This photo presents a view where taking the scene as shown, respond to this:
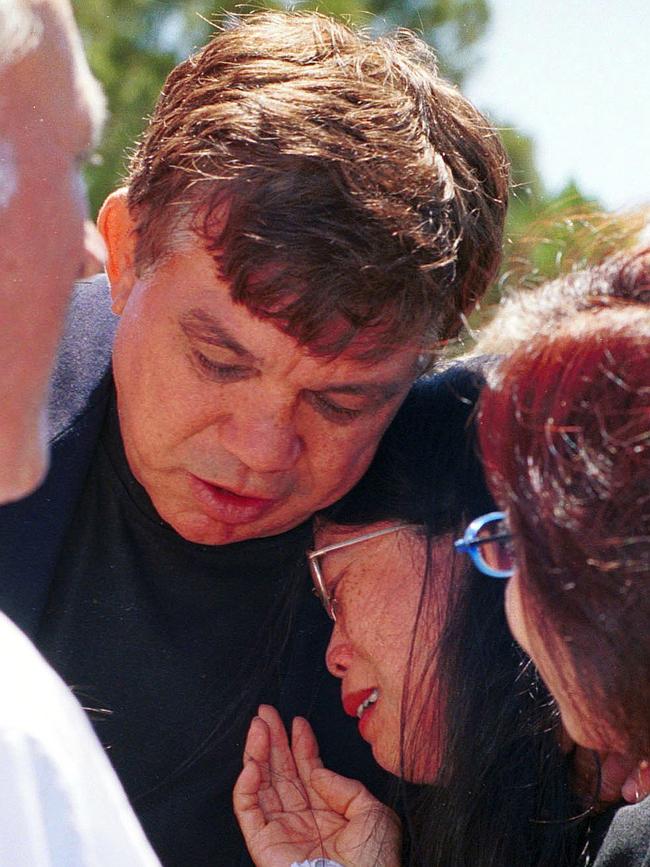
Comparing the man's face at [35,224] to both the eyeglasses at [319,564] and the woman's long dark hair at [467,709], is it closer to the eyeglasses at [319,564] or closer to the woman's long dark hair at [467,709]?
the woman's long dark hair at [467,709]

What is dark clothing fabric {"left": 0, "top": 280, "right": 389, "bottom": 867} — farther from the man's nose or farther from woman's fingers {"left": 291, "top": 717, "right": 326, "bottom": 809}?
the man's nose

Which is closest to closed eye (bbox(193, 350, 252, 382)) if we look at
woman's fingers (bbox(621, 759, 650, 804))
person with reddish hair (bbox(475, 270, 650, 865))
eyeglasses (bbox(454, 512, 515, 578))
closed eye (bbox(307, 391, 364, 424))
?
closed eye (bbox(307, 391, 364, 424))

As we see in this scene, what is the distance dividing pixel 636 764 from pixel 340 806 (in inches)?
28.2

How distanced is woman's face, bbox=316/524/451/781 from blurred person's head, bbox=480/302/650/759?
61 cm

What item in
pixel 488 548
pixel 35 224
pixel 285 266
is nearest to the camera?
pixel 35 224

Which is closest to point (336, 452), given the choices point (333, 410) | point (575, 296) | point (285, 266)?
point (333, 410)

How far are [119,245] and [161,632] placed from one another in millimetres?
600

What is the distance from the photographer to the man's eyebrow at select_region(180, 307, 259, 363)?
1766 millimetres

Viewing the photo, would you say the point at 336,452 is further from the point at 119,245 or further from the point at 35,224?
the point at 35,224

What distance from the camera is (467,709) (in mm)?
1787

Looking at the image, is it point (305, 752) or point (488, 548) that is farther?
point (305, 752)

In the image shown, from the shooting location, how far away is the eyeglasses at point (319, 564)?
1959 mm

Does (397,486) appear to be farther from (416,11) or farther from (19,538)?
(416,11)

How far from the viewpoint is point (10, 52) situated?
116 cm
